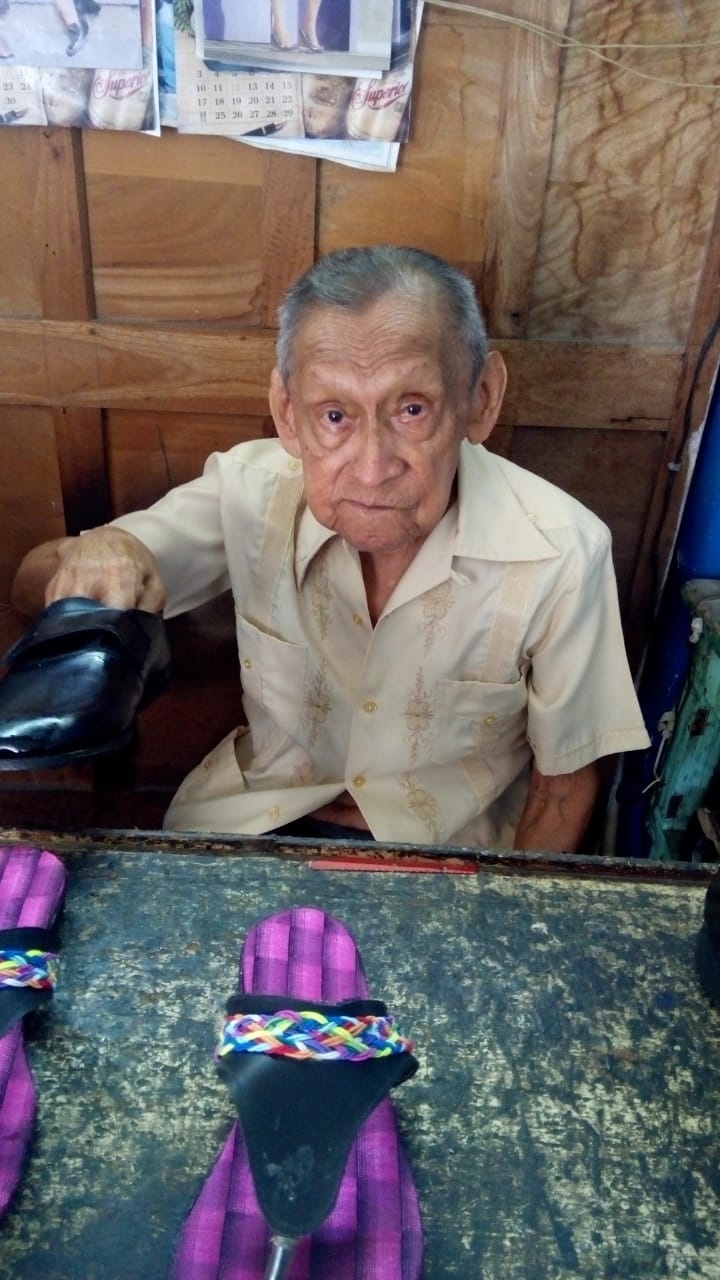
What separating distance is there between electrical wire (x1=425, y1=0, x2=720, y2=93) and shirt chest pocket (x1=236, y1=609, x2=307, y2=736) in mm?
896

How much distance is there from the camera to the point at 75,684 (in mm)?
938

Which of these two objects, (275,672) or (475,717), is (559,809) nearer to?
(475,717)

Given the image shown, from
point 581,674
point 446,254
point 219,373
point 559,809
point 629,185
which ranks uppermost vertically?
point 629,185

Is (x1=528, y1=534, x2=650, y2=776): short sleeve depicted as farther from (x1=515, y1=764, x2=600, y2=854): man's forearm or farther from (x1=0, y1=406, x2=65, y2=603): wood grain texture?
(x1=0, y1=406, x2=65, y2=603): wood grain texture

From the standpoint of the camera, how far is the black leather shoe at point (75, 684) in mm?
897

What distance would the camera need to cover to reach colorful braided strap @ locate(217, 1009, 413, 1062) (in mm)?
686

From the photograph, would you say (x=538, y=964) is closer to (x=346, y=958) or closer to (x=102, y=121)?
(x=346, y=958)

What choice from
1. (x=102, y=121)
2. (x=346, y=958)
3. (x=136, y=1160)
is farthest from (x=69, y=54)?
(x=136, y=1160)

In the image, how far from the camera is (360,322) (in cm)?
105

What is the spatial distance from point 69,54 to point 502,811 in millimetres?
1270

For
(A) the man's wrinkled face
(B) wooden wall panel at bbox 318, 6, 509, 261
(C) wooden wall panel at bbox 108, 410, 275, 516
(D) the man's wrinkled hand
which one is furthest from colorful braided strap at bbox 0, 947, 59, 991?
(B) wooden wall panel at bbox 318, 6, 509, 261

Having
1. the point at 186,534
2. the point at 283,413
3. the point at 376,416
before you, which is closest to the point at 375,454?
the point at 376,416

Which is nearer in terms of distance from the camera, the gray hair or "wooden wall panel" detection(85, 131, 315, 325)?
the gray hair

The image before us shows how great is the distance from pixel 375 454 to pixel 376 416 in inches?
1.7
